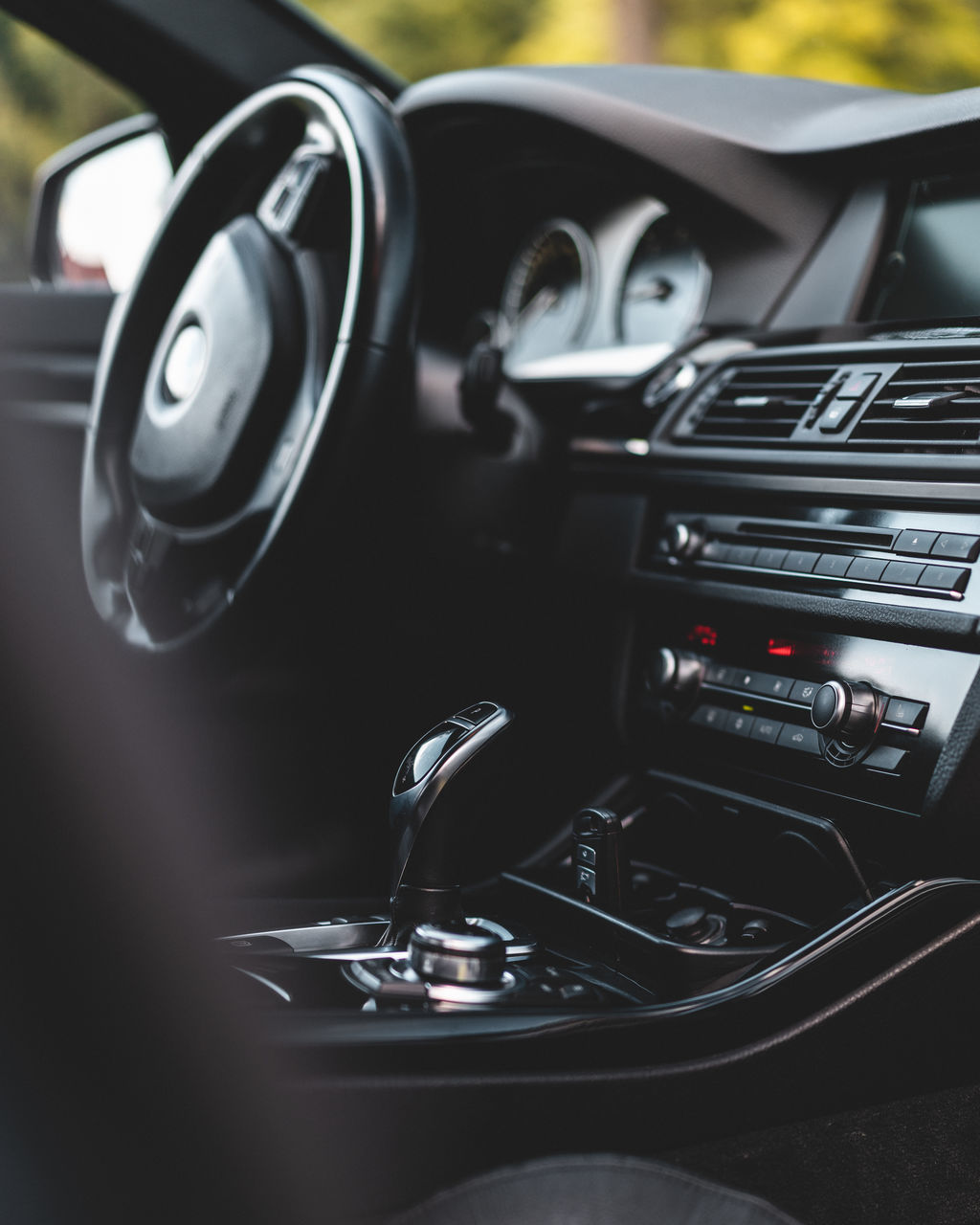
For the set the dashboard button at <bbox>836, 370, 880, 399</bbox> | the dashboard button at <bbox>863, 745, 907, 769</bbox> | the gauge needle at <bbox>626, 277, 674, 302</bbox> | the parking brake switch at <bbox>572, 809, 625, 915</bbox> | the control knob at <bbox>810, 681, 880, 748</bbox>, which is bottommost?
the parking brake switch at <bbox>572, 809, 625, 915</bbox>

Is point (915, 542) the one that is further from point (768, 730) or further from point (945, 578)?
point (768, 730)

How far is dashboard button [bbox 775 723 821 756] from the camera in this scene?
1196 mm

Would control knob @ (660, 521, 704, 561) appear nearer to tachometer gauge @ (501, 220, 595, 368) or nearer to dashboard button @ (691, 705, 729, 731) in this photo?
dashboard button @ (691, 705, 729, 731)

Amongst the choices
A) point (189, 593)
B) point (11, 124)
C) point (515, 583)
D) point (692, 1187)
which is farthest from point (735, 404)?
point (11, 124)

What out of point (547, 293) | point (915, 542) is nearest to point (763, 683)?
point (915, 542)

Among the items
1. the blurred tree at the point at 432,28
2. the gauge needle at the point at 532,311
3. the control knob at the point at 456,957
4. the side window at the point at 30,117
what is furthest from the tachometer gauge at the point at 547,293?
the blurred tree at the point at 432,28

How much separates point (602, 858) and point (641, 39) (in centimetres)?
512

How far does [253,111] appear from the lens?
1590 mm

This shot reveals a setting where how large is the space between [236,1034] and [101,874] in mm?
80

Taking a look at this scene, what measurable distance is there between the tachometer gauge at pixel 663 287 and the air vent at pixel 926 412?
22.7 inches

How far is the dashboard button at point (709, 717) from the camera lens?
1323 millimetres

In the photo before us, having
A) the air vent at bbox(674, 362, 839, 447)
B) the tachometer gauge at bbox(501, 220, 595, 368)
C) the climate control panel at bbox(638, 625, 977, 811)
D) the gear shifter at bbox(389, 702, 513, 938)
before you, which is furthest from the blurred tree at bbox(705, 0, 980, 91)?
the gear shifter at bbox(389, 702, 513, 938)

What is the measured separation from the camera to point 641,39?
18.3 feet

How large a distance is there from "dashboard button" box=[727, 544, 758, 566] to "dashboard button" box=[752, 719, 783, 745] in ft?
0.53
